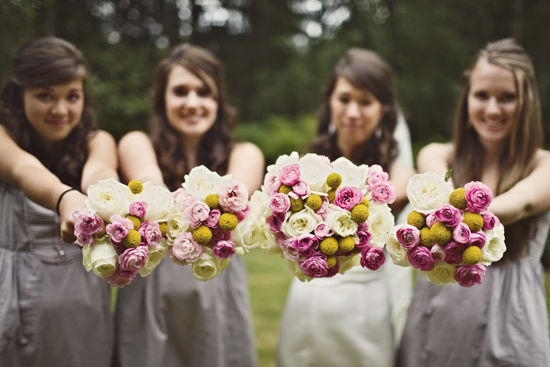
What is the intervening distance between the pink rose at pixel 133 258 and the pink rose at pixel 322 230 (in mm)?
772

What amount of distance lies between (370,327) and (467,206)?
152 cm

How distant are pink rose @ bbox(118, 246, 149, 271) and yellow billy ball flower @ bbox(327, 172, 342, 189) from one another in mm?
892

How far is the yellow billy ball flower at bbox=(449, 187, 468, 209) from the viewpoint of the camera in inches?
74.4

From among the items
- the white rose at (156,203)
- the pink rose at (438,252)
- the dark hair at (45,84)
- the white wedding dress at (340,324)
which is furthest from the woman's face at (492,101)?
the dark hair at (45,84)

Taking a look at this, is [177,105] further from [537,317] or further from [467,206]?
[537,317]

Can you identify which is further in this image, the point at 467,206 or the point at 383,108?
the point at 383,108

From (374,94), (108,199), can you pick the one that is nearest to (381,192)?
(108,199)

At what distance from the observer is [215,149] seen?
3314mm

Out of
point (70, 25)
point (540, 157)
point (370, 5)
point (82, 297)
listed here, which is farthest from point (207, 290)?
point (370, 5)

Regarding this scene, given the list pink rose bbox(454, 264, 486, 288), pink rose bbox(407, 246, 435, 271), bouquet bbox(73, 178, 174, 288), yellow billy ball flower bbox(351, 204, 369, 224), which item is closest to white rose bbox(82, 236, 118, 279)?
bouquet bbox(73, 178, 174, 288)

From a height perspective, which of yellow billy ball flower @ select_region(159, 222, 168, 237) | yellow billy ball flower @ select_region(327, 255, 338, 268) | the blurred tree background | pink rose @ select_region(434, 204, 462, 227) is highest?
the blurred tree background

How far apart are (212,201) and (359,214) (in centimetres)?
68

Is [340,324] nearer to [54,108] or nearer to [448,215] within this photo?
[448,215]

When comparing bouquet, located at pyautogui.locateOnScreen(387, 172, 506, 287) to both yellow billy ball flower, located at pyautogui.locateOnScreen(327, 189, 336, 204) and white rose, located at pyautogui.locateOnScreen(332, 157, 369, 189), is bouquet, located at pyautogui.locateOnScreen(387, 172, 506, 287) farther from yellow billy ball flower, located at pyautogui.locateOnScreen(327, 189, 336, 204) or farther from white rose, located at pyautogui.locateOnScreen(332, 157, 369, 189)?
yellow billy ball flower, located at pyautogui.locateOnScreen(327, 189, 336, 204)
